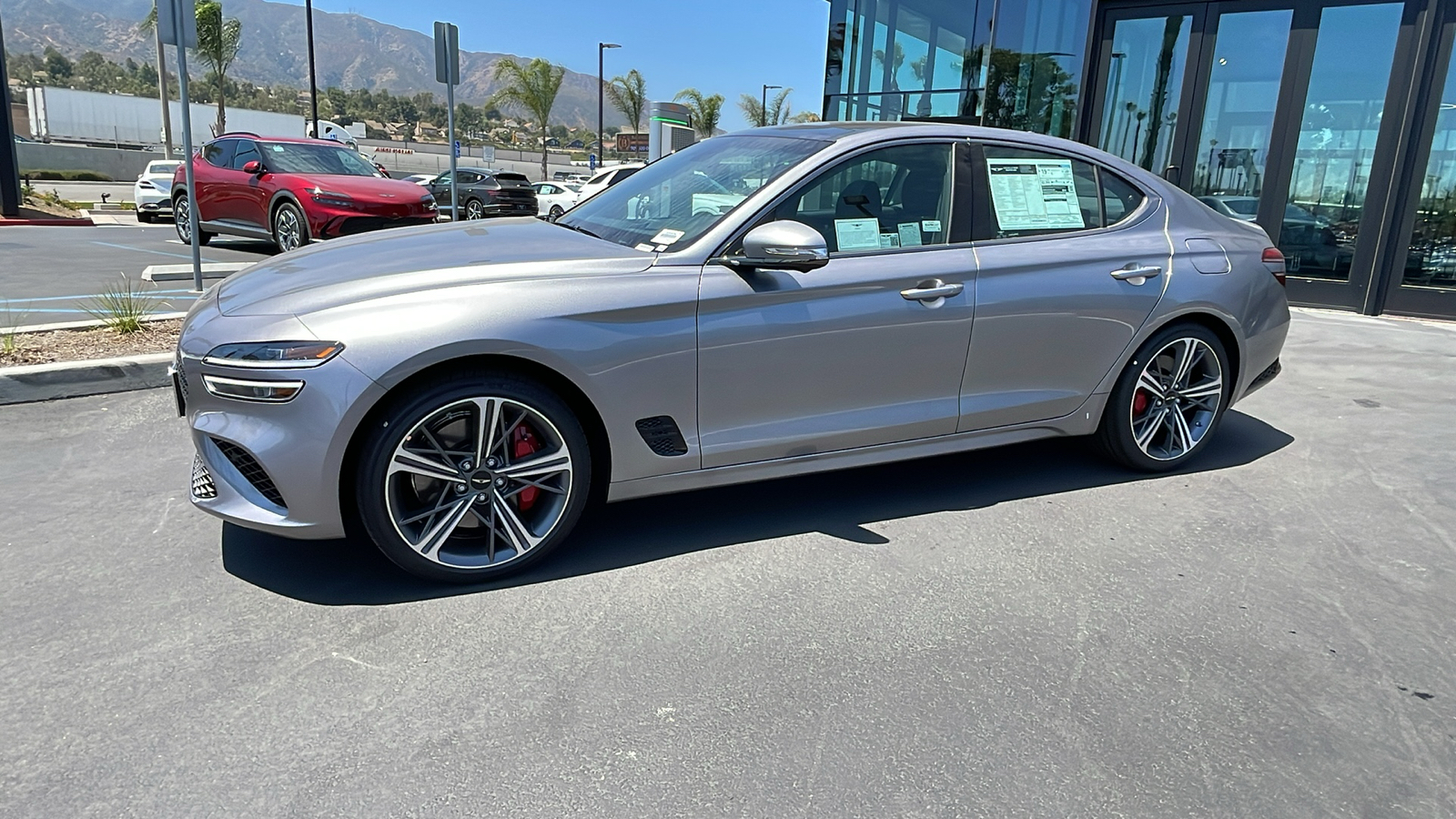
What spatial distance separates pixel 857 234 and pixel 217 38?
4290cm

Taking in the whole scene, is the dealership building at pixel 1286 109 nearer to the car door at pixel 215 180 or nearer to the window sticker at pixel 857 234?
the window sticker at pixel 857 234

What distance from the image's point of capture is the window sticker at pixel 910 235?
3.79 meters

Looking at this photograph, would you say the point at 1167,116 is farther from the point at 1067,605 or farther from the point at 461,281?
the point at 461,281

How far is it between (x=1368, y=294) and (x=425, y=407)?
10492mm

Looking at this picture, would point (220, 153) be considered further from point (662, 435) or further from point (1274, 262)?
point (1274, 262)

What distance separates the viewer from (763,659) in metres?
2.80

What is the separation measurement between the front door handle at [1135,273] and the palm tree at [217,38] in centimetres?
3995

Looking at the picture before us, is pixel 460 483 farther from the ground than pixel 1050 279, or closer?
closer

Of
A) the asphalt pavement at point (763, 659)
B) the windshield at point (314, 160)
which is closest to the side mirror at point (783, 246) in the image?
the asphalt pavement at point (763, 659)

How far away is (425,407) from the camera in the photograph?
2980 mm

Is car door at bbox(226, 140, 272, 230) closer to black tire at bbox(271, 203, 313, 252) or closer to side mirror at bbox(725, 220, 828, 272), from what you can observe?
black tire at bbox(271, 203, 313, 252)

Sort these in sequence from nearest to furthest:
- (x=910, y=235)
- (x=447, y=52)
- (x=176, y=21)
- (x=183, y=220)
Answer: (x=910, y=235), (x=176, y=21), (x=447, y=52), (x=183, y=220)

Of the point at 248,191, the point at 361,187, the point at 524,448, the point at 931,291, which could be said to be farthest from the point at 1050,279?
the point at 248,191

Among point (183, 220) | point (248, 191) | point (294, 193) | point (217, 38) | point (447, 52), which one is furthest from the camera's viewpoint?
point (217, 38)
